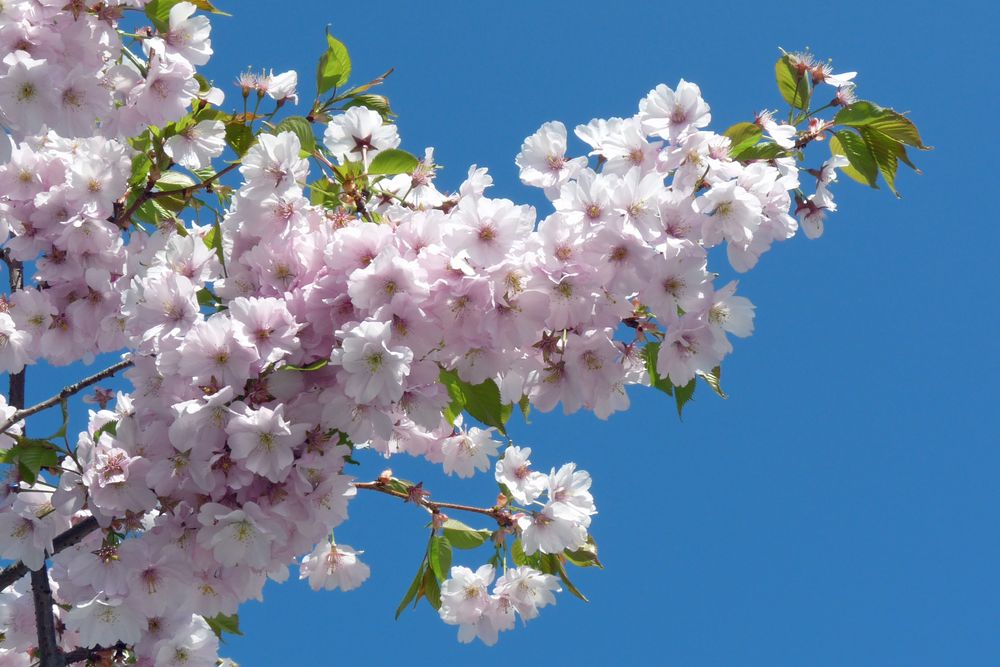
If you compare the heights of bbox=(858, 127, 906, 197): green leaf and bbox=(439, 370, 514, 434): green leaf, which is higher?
bbox=(858, 127, 906, 197): green leaf

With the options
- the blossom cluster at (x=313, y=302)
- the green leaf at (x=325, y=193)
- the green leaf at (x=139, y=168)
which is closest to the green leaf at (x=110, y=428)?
the blossom cluster at (x=313, y=302)

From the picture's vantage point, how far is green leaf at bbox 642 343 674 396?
90.9 inches

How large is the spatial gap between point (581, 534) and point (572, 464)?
21 cm

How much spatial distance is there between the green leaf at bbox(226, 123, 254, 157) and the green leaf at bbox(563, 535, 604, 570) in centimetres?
163

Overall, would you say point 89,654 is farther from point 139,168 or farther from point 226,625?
point 139,168

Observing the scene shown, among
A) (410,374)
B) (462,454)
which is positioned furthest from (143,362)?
(462,454)

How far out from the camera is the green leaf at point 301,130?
99.4 inches

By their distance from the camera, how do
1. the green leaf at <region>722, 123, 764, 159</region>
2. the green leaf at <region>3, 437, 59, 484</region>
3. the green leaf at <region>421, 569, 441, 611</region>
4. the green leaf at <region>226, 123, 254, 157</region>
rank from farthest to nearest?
1. the green leaf at <region>421, 569, 441, 611</region>
2. the green leaf at <region>226, 123, 254, 157</region>
3. the green leaf at <region>722, 123, 764, 159</region>
4. the green leaf at <region>3, 437, 59, 484</region>

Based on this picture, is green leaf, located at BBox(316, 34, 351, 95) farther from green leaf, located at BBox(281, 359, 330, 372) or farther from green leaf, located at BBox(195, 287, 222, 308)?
green leaf, located at BBox(281, 359, 330, 372)

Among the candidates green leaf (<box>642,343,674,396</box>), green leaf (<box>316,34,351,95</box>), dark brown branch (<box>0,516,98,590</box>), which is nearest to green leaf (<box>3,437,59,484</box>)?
dark brown branch (<box>0,516,98,590</box>)

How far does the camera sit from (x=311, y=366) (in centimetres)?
211

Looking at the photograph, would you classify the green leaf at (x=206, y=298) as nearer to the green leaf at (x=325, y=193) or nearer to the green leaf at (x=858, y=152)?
the green leaf at (x=325, y=193)

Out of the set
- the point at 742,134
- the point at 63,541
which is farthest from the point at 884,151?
the point at 63,541

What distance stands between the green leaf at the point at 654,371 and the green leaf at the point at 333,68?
1273mm
